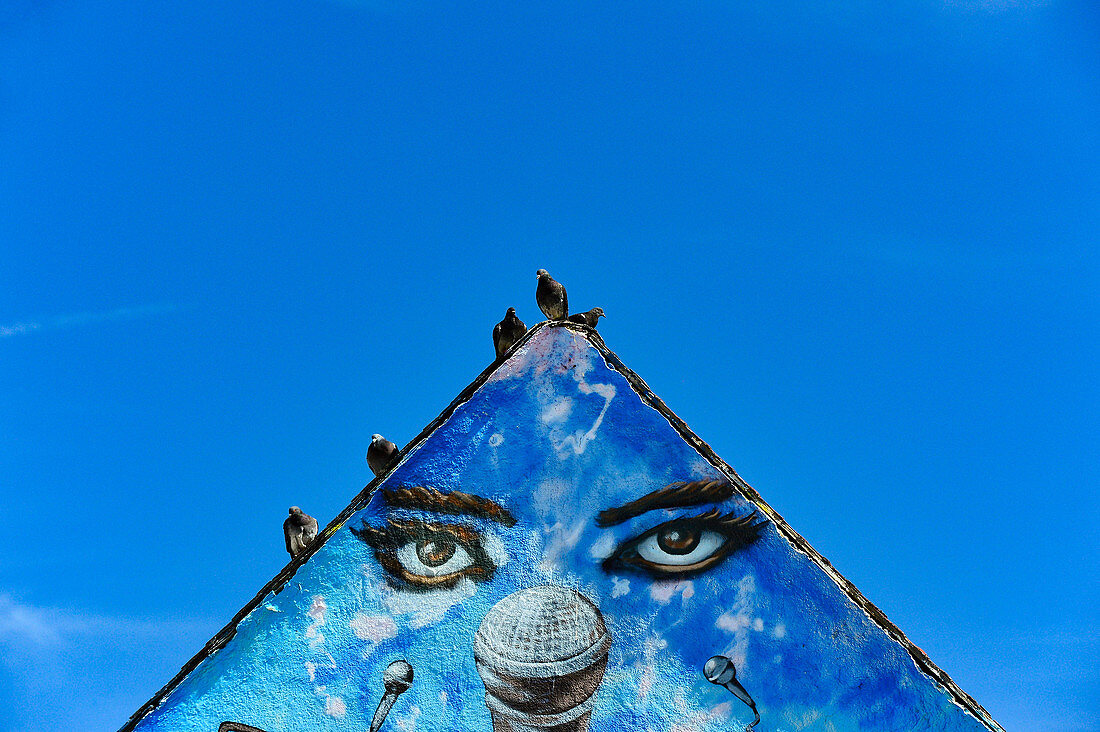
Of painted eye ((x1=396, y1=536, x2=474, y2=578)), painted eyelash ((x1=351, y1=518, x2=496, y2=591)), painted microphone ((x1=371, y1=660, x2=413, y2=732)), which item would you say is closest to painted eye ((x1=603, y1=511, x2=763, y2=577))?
painted eyelash ((x1=351, y1=518, x2=496, y2=591))

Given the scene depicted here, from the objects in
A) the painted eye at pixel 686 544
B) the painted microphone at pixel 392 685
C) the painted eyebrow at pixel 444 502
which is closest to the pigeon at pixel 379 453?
the painted eyebrow at pixel 444 502

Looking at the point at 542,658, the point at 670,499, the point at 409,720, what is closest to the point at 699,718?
the point at 542,658

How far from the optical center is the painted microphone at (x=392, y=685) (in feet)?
18.1

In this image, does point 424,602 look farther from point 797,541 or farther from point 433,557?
point 797,541

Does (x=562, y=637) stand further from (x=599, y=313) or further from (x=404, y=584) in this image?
(x=599, y=313)

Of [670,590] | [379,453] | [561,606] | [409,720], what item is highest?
[379,453]

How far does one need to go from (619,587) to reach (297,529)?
8.55ft

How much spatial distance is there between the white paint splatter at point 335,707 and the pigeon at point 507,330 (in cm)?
294

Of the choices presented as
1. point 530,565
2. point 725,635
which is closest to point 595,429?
point 530,565

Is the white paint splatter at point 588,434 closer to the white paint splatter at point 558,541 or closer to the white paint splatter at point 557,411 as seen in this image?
the white paint splatter at point 557,411

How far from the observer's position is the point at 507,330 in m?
7.59

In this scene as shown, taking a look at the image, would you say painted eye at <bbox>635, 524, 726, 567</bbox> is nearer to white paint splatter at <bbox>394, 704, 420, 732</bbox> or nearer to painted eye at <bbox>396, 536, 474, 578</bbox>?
painted eye at <bbox>396, 536, 474, 578</bbox>

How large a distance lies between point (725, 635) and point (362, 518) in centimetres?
241

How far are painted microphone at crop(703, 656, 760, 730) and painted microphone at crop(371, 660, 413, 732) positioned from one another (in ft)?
5.97
